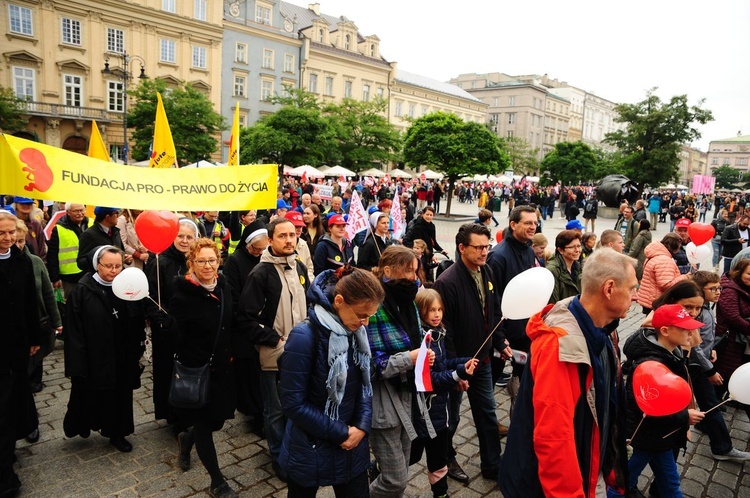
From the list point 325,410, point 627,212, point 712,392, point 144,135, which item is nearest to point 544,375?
point 325,410

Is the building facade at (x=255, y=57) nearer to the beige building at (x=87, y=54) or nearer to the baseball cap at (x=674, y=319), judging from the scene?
the beige building at (x=87, y=54)

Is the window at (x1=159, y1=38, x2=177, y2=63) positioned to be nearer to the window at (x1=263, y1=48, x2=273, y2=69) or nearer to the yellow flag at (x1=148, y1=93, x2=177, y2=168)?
the window at (x1=263, y1=48, x2=273, y2=69)

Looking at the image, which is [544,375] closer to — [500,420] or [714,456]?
[500,420]

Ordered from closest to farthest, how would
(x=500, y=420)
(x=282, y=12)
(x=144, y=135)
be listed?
(x=500, y=420) → (x=144, y=135) → (x=282, y=12)

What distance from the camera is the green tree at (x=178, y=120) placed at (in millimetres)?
32781

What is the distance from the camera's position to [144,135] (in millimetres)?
33562

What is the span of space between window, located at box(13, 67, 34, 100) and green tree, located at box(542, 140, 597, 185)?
45.0 m

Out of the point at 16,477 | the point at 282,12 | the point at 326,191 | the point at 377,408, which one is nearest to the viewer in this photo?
the point at 377,408

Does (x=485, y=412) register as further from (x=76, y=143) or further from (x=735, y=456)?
(x=76, y=143)

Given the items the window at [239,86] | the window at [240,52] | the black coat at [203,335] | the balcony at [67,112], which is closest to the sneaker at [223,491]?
the black coat at [203,335]

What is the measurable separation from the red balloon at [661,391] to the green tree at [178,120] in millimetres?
33299

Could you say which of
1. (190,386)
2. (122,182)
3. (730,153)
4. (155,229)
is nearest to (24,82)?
(122,182)

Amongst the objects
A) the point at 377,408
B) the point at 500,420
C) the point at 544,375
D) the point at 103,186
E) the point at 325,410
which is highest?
the point at 103,186

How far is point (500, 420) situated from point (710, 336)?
6.93 ft
